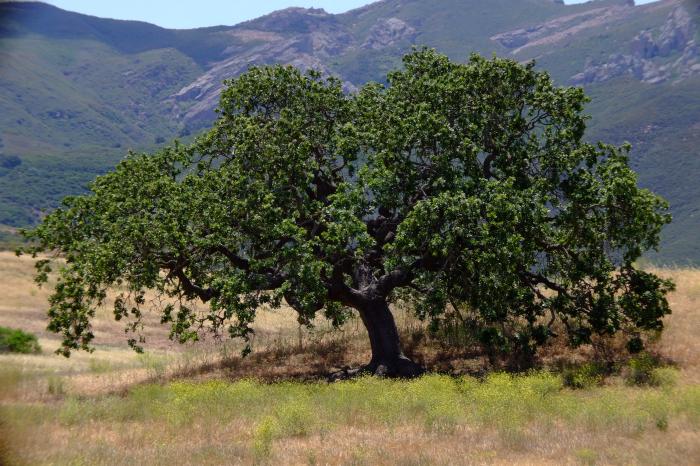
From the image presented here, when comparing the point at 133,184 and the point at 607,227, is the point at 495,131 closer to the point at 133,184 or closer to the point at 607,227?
the point at 607,227

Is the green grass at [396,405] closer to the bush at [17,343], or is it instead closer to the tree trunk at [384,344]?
the tree trunk at [384,344]

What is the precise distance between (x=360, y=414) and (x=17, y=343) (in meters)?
23.8

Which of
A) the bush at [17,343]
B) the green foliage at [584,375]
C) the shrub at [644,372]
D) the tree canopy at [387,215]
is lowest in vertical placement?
the bush at [17,343]

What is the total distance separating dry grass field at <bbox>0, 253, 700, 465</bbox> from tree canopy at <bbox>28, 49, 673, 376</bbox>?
1.83 meters

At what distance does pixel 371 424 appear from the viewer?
15.1 metres

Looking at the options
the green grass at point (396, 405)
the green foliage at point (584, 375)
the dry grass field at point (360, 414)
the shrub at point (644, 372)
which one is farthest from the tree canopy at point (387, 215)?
the green grass at point (396, 405)

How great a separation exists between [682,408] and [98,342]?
35.2 metres

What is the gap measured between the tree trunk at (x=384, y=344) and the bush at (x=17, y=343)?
1986 centimetres

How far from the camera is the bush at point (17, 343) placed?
33281 mm

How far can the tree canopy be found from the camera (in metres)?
18.9

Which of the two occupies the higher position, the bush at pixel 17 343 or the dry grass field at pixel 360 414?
the dry grass field at pixel 360 414

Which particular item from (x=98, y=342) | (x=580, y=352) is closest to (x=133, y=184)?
(x=580, y=352)

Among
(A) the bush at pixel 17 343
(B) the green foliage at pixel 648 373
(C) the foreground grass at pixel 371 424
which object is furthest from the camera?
(A) the bush at pixel 17 343

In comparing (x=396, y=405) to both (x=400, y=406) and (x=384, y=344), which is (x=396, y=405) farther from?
(x=384, y=344)
